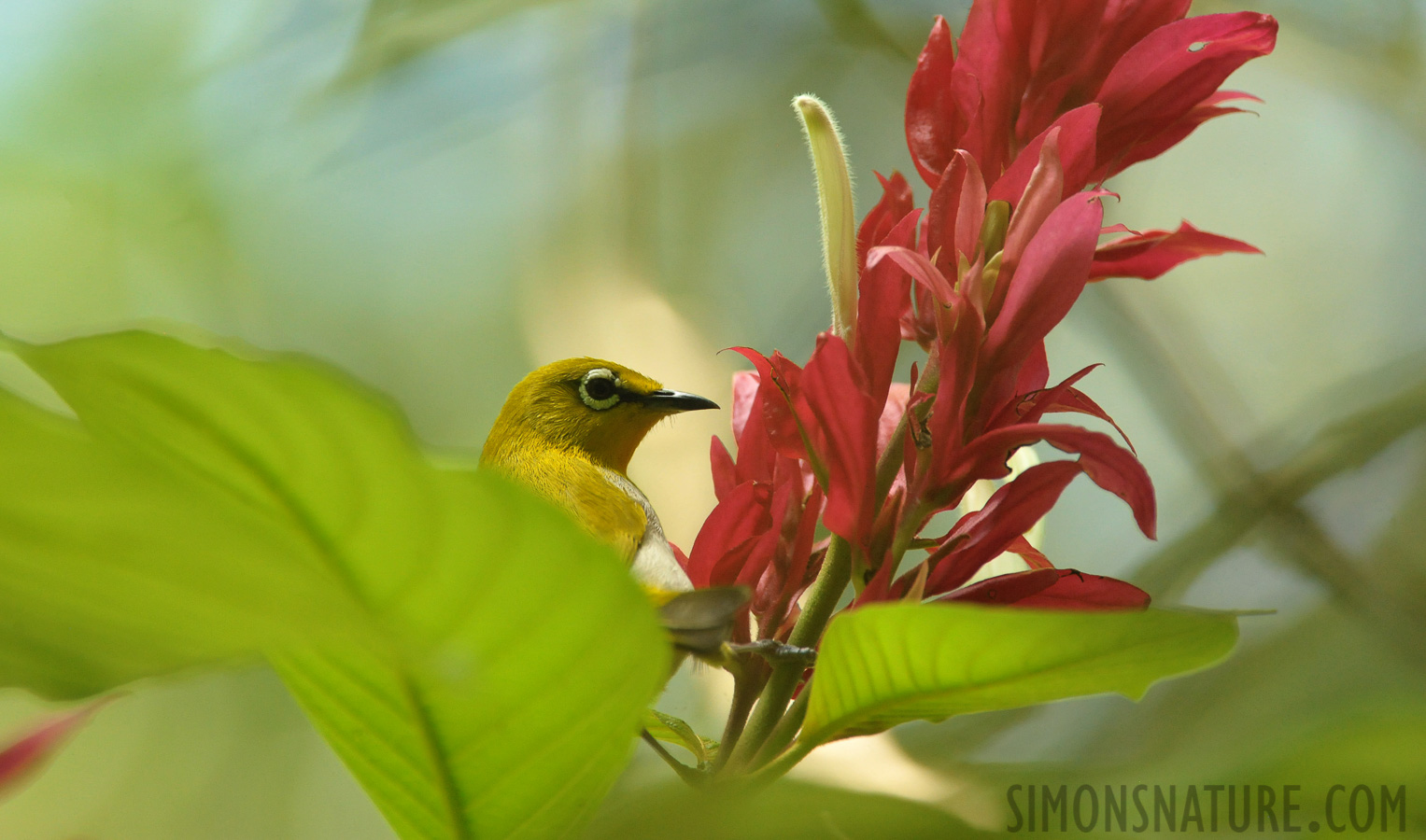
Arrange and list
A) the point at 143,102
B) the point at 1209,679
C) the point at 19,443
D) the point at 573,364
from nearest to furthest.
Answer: the point at 19,443, the point at 573,364, the point at 1209,679, the point at 143,102

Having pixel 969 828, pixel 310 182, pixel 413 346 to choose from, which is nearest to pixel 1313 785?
pixel 969 828

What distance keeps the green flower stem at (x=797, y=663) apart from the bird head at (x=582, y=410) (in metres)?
0.41

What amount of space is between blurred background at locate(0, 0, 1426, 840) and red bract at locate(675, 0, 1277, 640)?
0.79 metres

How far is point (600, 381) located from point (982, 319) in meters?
0.46

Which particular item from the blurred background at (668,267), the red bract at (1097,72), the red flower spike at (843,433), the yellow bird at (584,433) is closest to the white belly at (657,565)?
the yellow bird at (584,433)

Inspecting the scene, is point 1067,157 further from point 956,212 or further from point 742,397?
point 742,397

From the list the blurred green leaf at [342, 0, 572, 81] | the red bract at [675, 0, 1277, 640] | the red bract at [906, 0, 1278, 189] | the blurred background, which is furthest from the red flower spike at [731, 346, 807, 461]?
the blurred green leaf at [342, 0, 572, 81]

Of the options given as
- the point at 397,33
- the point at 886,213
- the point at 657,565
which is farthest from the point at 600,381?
the point at 397,33

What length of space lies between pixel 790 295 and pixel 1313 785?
1240 millimetres

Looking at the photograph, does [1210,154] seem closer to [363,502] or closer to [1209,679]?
[1209,679]

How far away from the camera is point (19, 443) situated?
142 millimetres

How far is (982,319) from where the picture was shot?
0.92 ft

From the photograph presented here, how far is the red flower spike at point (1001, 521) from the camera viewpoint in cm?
29

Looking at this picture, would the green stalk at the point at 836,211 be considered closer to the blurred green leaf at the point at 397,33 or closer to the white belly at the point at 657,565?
the white belly at the point at 657,565
